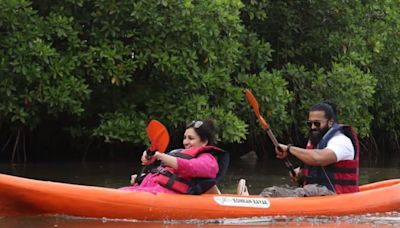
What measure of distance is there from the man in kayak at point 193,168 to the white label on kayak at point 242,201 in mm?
150

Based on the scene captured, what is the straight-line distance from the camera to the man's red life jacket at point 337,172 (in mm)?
Answer: 7320

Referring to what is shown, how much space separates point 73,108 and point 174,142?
229cm

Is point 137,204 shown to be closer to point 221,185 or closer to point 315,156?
point 315,156

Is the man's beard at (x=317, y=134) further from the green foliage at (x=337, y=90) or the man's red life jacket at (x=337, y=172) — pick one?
the green foliage at (x=337, y=90)

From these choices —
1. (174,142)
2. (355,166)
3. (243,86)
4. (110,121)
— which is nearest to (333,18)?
(243,86)

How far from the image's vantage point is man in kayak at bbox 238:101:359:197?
7.23 m

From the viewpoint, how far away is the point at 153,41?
1084 centimetres

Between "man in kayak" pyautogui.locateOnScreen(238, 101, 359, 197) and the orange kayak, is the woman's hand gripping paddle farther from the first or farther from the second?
"man in kayak" pyautogui.locateOnScreen(238, 101, 359, 197)

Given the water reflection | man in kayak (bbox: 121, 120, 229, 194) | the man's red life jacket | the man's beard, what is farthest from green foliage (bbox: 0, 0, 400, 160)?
man in kayak (bbox: 121, 120, 229, 194)

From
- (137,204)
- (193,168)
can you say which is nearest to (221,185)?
(193,168)

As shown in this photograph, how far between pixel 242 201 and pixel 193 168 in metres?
0.55

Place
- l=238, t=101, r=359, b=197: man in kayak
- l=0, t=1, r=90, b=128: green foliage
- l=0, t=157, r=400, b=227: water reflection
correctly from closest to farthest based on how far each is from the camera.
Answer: l=0, t=157, r=400, b=227: water reflection
l=238, t=101, r=359, b=197: man in kayak
l=0, t=1, r=90, b=128: green foliage

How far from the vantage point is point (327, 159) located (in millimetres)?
7184

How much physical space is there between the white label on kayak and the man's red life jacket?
0.58 metres
